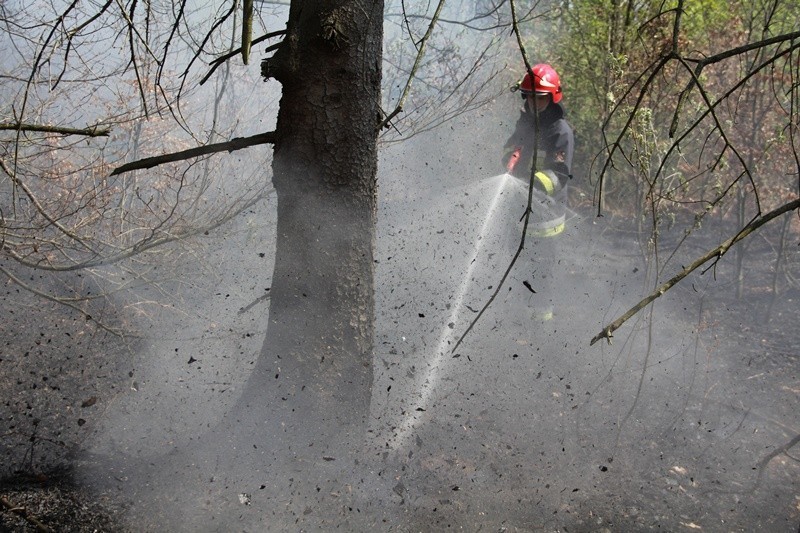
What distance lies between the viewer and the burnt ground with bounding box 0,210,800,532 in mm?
3020

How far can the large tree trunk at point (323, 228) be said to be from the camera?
3.03 m

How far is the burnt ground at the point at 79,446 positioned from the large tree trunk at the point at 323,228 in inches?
26.5

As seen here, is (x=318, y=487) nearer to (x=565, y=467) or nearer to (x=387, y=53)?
(x=565, y=467)

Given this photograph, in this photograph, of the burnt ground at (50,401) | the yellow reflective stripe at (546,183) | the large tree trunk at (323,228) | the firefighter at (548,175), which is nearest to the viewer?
the burnt ground at (50,401)

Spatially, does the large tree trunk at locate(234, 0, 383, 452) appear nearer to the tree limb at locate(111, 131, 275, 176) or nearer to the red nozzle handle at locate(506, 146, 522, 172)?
the tree limb at locate(111, 131, 275, 176)

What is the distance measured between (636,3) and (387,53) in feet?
13.3

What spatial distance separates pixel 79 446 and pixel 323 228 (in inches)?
66.4

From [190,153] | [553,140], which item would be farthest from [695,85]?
[190,153]

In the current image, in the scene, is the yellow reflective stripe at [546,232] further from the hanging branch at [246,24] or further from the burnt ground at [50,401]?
the hanging branch at [246,24]

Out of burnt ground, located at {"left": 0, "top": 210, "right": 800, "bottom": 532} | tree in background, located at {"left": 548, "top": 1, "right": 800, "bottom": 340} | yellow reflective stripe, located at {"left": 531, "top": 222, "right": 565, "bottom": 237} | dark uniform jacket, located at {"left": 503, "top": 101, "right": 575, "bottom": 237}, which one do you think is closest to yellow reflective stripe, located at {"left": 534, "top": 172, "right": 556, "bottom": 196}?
dark uniform jacket, located at {"left": 503, "top": 101, "right": 575, "bottom": 237}

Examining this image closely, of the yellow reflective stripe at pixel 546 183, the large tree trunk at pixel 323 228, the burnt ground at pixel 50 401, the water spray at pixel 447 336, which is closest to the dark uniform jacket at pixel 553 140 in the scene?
the yellow reflective stripe at pixel 546 183

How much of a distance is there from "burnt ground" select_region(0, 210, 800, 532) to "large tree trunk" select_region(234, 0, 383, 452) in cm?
67

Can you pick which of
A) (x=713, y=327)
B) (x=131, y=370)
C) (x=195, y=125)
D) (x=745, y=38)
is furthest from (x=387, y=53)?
(x=131, y=370)

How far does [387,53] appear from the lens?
9297 millimetres
